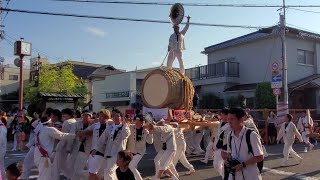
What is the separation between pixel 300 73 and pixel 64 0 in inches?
736

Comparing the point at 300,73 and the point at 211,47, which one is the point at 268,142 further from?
the point at 211,47

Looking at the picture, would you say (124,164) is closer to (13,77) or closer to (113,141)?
(113,141)

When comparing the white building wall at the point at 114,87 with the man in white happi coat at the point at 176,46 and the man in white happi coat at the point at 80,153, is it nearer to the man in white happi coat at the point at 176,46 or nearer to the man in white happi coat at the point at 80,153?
the man in white happi coat at the point at 176,46

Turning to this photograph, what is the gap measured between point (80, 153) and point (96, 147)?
756 mm

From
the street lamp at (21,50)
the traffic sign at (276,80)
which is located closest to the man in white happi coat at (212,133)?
the traffic sign at (276,80)

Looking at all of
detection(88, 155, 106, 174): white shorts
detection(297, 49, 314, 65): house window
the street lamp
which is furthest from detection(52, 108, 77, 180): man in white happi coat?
detection(297, 49, 314, 65): house window

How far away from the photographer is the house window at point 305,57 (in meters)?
27.6

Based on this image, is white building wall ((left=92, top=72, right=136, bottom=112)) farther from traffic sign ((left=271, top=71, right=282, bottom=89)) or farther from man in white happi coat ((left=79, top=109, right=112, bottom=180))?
man in white happi coat ((left=79, top=109, right=112, bottom=180))

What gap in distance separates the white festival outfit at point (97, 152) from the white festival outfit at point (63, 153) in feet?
1.24

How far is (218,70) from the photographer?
1126 inches

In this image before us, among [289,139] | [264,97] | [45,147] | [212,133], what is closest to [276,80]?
[264,97]

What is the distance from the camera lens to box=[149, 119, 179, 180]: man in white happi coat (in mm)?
9102

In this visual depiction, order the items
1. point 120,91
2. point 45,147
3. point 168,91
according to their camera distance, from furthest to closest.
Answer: point 120,91 < point 168,91 < point 45,147

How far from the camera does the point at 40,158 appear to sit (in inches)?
292
